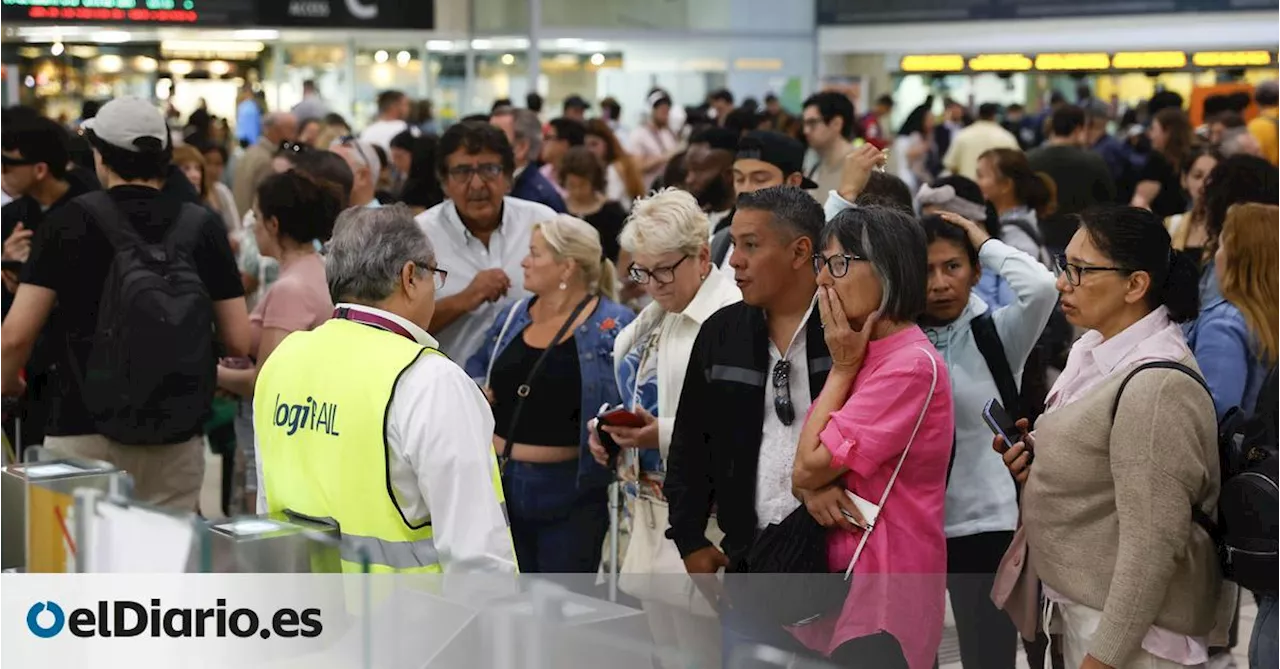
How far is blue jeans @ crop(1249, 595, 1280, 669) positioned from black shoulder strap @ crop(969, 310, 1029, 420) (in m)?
0.93

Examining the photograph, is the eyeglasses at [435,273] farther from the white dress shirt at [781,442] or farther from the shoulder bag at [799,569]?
the shoulder bag at [799,569]

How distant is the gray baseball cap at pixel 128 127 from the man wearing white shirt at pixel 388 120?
7521mm

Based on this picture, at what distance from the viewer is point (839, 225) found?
329cm

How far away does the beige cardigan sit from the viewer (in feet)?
9.77

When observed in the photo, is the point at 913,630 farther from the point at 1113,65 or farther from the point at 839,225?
the point at 1113,65

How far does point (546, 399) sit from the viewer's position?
4.70 meters

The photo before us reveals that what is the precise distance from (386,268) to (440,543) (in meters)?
0.61

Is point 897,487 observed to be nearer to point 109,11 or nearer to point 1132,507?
point 1132,507

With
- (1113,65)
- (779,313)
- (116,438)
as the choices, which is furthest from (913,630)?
(1113,65)

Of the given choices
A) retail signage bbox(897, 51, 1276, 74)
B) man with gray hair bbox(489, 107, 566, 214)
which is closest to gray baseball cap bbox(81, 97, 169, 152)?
man with gray hair bbox(489, 107, 566, 214)

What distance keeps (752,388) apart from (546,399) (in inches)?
51.9

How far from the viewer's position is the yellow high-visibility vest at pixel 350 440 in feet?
9.55

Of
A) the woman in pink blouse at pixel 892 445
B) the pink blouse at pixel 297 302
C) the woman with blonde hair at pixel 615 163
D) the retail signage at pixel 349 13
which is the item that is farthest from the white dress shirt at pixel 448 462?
the retail signage at pixel 349 13

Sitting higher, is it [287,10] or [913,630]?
[287,10]
